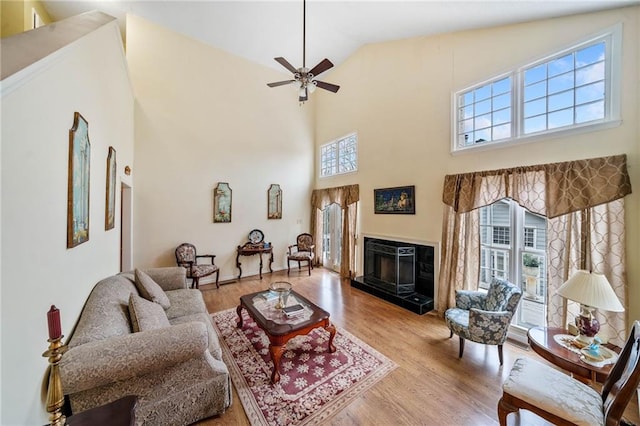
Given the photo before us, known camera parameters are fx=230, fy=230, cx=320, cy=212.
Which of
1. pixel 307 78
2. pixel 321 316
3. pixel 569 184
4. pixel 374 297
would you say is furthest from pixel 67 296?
pixel 569 184

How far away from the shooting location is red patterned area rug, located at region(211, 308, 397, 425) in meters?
1.87

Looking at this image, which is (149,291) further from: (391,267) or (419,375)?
(391,267)

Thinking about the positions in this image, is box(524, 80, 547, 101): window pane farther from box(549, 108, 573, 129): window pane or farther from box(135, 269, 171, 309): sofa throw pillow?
box(135, 269, 171, 309): sofa throw pillow

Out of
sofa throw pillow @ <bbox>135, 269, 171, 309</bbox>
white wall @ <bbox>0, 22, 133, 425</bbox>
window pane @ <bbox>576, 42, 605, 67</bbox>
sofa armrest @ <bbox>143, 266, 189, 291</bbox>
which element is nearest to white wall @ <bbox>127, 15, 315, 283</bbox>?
sofa armrest @ <bbox>143, 266, 189, 291</bbox>

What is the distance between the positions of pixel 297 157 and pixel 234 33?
2892 millimetres

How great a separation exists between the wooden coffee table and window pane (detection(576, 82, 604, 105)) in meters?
3.52

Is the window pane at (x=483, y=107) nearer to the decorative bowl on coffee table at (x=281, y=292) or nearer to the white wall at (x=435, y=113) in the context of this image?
the white wall at (x=435, y=113)

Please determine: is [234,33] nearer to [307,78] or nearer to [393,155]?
[307,78]

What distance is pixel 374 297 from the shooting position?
4.22 metres

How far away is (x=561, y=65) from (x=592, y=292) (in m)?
2.45

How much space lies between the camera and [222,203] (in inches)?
203

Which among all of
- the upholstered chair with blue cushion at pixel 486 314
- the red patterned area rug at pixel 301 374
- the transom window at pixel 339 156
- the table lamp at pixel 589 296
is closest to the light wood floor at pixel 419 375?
the red patterned area rug at pixel 301 374

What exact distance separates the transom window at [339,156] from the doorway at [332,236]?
0.95 m

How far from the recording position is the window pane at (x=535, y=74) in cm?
267
